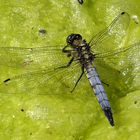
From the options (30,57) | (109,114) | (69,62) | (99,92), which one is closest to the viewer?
(109,114)

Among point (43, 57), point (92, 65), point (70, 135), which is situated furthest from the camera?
point (92, 65)

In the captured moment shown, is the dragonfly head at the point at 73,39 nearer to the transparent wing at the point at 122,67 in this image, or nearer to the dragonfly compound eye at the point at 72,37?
the dragonfly compound eye at the point at 72,37

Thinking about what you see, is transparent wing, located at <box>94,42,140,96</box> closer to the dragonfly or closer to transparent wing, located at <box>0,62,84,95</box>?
the dragonfly

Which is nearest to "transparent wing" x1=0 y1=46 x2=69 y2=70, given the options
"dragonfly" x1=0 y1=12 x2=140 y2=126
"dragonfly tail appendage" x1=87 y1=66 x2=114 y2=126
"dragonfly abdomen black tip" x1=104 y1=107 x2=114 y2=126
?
"dragonfly" x1=0 y1=12 x2=140 y2=126

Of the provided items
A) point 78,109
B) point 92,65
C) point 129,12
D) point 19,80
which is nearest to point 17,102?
point 19,80

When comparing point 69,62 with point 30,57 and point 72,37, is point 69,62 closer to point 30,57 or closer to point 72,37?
point 72,37

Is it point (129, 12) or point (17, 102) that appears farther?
point (129, 12)

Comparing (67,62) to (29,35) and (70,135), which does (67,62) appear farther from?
(70,135)

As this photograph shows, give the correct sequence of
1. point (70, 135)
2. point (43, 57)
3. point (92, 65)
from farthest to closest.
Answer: point (92, 65) → point (43, 57) → point (70, 135)

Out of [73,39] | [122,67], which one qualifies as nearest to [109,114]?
[122,67]
